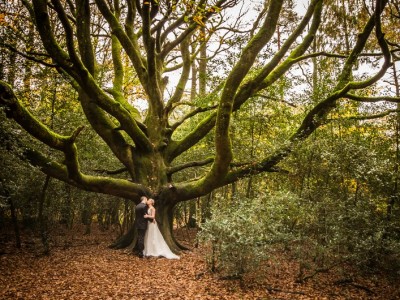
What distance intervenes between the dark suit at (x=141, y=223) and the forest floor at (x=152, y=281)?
1.95 ft

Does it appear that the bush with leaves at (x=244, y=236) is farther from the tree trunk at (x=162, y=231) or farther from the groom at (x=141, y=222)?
the tree trunk at (x=162, y=231)

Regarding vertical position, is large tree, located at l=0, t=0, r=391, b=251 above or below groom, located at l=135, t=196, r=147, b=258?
above

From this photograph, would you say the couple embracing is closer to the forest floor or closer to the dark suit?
the dark suit

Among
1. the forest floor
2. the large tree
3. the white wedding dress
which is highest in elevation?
the large tree

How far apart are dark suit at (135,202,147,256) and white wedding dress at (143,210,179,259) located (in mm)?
159

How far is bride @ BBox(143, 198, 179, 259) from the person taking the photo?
34.6ft

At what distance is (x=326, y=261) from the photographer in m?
8.11

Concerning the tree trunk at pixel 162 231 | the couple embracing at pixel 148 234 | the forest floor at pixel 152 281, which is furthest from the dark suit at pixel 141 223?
the tree trunk at pixel 162 231

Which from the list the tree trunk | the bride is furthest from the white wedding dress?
the tree trunk

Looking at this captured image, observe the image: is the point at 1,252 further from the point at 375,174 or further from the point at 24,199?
the point at 375,174

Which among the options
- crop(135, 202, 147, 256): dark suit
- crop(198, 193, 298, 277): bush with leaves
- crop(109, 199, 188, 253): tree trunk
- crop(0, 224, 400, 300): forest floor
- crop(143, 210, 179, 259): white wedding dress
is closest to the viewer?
crop(0, 224, 400, 300): forest floor

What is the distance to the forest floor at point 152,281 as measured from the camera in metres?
6.45

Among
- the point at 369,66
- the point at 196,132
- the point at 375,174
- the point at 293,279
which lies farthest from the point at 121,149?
the point at 369,66

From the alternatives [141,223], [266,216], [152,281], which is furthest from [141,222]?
[266,216]
